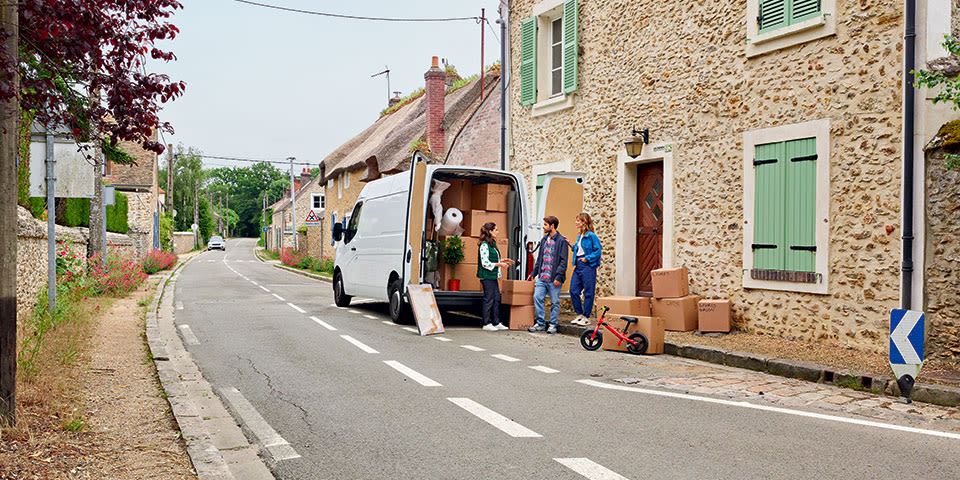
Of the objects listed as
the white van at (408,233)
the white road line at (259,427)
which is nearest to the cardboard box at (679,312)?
the white van at (408,233)

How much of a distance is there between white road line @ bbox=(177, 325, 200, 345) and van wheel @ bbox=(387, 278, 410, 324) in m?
3.16

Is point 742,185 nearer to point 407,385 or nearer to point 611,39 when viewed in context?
point 611,39

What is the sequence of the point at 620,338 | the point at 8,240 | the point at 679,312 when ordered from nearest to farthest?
the point at 8,240 < the point at 620,338 < the point at 679,312

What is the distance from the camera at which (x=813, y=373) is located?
780 centimetres

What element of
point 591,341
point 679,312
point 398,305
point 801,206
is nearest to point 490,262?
point 398,305

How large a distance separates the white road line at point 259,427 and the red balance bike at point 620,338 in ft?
15.1

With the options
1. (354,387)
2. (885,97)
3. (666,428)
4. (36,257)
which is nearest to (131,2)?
(354,387)

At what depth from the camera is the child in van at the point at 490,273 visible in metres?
12.0

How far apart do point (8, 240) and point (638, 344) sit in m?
6.88

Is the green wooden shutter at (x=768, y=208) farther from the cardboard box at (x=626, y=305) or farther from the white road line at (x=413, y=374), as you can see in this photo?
the white road line at (x=413, y=374)

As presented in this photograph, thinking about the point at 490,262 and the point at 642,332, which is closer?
the point at 642,332

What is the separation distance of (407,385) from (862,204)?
5758 millimetres

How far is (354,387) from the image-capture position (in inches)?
281

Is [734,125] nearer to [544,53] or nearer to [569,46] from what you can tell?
[569,46]
